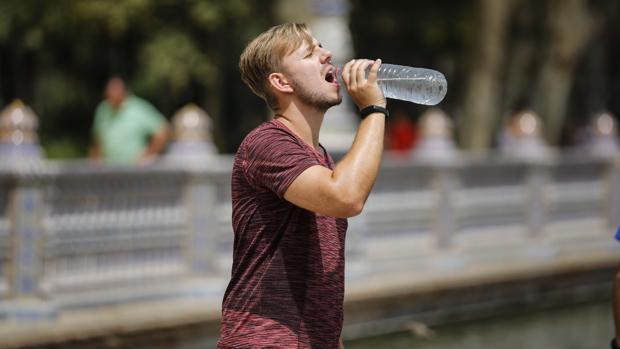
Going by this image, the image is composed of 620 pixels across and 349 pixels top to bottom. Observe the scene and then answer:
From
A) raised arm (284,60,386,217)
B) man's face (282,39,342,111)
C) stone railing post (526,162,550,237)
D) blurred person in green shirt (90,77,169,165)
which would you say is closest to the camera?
raised arm (284,60,386,217)

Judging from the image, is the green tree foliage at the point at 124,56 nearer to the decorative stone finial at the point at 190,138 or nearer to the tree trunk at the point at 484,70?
the tree trunk at the point at 484,70

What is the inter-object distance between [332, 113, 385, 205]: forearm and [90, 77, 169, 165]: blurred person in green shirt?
→ 759 cm

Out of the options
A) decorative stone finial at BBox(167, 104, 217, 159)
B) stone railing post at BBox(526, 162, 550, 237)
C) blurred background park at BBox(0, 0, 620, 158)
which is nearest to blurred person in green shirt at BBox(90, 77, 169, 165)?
decorative stone finial at BBox(167, 104, 217, 159)

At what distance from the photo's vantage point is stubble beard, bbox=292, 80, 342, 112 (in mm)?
3545

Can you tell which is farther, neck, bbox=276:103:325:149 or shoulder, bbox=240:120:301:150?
neck, bbox=276:103:325:149

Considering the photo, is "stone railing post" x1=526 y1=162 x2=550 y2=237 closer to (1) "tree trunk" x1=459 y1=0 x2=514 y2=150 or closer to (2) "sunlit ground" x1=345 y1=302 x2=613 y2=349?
(2) "sunlit ground" x1=345 y1=302 x2=613 y2=349

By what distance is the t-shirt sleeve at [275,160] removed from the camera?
336 cm

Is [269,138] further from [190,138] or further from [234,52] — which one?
[234,52]

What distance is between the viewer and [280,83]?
3.56 m

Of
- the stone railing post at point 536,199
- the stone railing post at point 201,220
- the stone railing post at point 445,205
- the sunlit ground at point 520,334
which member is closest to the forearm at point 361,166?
the stone railing post at point 201,220

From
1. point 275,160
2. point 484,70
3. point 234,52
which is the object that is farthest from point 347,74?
point 234,52

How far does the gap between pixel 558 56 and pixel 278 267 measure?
21.9 m

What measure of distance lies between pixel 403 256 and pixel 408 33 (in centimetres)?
1825

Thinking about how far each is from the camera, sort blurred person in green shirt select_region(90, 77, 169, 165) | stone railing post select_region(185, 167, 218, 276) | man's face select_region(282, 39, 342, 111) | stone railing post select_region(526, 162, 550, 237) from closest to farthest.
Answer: man's face select_region(282, 39, 342, 111), stone railing post select_region(185, 167, 218, 276), blurred person in green shirt select_region(90, 77, 169, 165), stone railing post select_region(526, 162, 550, 237)
